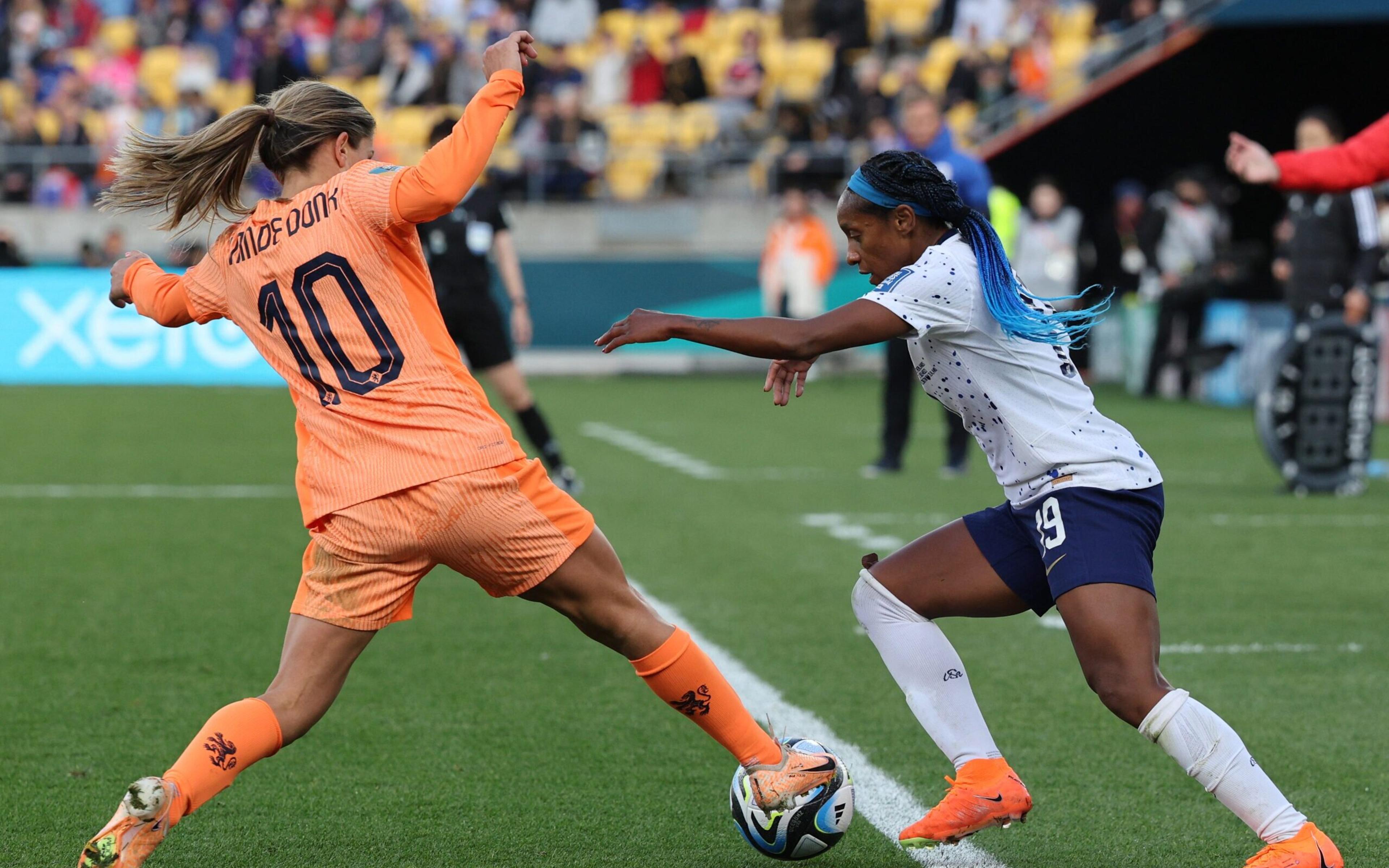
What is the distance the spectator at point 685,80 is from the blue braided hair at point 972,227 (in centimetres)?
2146

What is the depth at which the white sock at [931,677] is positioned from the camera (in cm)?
394

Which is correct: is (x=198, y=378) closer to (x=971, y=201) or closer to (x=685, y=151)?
(x=685, y=151)

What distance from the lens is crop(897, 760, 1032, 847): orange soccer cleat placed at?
3.76 metres

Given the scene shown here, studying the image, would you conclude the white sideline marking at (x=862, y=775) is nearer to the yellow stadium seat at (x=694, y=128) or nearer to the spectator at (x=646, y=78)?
the yellow stadium seat at (x=694, y=128)

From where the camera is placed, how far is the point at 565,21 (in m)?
27.1


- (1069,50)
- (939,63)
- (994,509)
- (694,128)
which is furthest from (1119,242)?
(994,509)

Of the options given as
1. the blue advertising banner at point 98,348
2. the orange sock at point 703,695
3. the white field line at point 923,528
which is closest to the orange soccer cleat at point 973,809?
the orange sock at point 703,695

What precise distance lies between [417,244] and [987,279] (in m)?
1.24

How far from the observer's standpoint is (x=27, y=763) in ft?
14.9

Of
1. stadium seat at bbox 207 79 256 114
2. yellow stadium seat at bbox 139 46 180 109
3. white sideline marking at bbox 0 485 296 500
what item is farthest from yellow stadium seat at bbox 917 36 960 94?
white sideline marking at bbox 0 485 296 500

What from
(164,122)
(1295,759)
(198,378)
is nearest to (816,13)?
(164,122)

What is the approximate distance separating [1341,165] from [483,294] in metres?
6.36

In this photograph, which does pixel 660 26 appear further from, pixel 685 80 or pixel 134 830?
pixel 134 830

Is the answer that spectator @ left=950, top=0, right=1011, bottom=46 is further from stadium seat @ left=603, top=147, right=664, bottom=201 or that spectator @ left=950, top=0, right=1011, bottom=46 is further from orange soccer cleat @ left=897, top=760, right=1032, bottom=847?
orange soccer cleat @ left=897, top=760, right=1032, bottom=847
